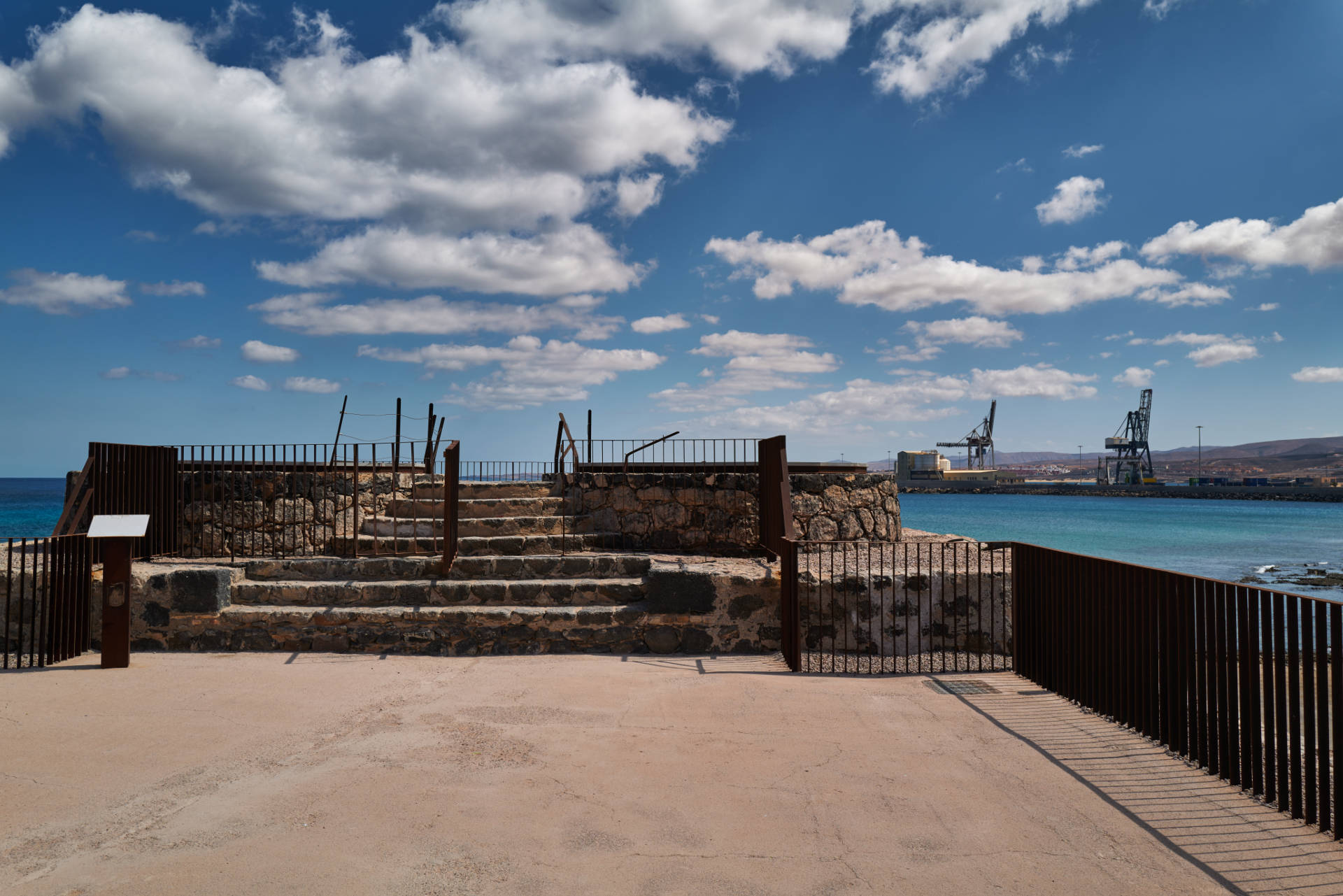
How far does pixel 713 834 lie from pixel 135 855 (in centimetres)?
238

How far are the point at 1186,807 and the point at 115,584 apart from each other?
Answer: 7.70 metres

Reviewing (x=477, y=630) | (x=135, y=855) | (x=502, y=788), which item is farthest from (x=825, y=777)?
(x=477, y=630)

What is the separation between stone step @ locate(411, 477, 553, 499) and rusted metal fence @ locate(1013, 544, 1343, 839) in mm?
6571

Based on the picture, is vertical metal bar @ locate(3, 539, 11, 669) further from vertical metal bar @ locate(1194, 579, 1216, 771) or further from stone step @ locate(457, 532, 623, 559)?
vertical metal bar @ locate(1194, 579, 1216, 771)

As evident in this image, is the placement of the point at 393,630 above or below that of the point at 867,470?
below

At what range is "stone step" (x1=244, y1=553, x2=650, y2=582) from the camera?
7.45m

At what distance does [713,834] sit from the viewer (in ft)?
10.4

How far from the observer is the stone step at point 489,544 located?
8156 mm

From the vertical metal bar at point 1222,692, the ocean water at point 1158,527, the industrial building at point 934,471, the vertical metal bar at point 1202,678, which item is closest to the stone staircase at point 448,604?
the vertical metal bar at point 1202,678

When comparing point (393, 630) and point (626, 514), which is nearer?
point (393, 630)

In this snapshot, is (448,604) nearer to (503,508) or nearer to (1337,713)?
(503,508)

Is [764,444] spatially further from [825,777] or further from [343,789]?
[343,789]

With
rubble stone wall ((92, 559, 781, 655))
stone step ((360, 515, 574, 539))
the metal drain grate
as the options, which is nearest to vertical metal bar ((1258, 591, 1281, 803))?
the metal drain grate

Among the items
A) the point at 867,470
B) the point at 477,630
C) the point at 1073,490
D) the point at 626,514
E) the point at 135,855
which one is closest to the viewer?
the point at 135,855
